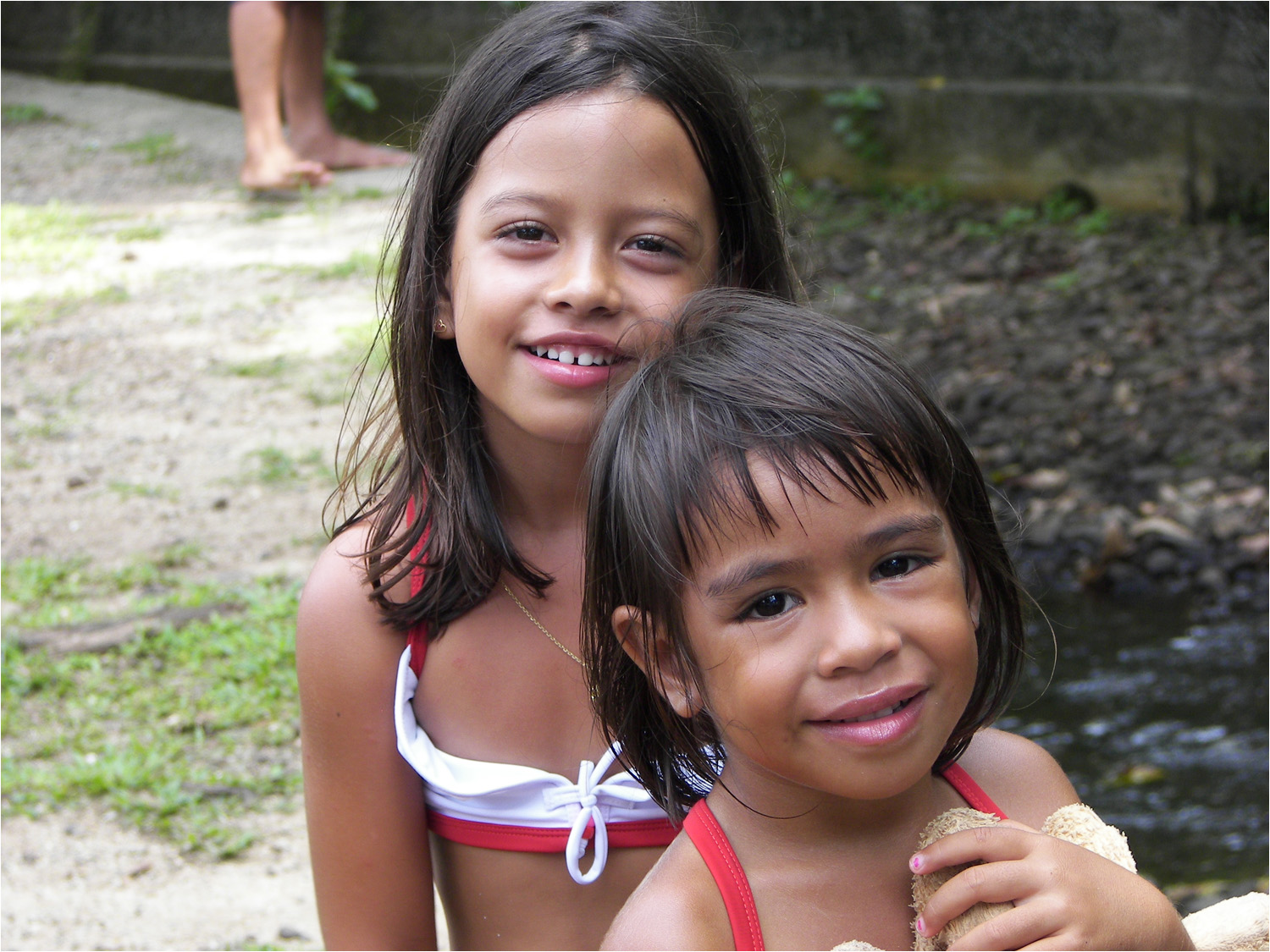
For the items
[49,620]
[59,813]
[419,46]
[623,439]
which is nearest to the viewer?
[623,439]

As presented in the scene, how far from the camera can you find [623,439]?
1.38 meters

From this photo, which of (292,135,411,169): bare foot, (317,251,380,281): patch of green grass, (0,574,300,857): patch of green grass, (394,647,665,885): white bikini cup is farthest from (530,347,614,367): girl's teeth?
(292,135,411,169): bare foot

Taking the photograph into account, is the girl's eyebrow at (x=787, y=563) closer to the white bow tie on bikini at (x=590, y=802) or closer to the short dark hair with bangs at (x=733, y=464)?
the short dark hair with bangs at (x=733, y=464)

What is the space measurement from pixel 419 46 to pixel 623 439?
714cm

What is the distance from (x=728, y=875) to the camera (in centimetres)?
132

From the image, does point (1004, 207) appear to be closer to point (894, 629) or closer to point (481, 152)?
point (481, 152)

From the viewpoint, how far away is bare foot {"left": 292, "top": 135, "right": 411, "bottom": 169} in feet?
20.9

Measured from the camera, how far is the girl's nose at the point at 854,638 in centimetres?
120

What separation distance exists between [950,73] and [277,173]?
340 cm

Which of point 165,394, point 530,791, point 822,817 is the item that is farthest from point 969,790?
point 165,394

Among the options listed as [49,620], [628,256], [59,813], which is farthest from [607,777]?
[49,620]

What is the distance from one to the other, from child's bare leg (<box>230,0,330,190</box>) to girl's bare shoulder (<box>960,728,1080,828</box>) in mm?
5075

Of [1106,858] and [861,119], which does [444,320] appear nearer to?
[1106,858]

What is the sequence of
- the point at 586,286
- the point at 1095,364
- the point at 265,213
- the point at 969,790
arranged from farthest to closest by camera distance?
the point at 265,213 → the point at 1095,364 → the point at 586,286 → the point at 969,790
